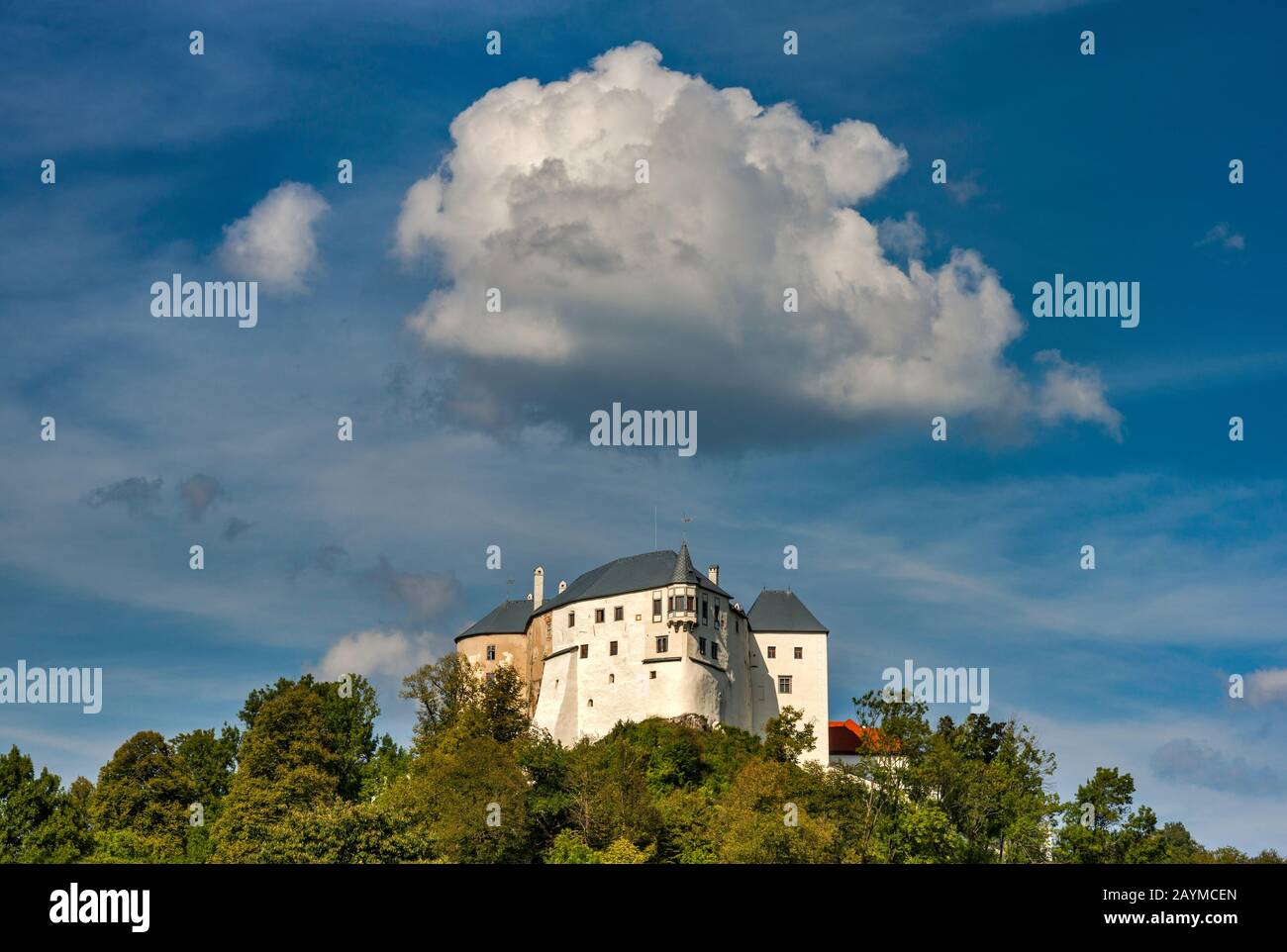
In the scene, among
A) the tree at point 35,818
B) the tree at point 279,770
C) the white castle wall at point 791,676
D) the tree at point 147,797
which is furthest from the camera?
the white castle wall at point 791,676

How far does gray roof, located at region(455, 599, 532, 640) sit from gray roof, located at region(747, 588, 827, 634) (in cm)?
1876

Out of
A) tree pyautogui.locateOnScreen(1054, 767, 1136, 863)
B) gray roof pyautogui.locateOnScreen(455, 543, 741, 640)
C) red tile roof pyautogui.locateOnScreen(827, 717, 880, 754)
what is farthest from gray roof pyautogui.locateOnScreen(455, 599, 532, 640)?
tree pyautogui.locateOnScreen(1054, 767, 1136, 863)

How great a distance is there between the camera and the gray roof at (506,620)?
126 m

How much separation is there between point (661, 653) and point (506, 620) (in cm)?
2002

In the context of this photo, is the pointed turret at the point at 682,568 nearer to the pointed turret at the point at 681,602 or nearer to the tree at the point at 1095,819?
the pointed turret at the point at 681,602

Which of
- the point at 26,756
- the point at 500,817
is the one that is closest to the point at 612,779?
the point at 500,817

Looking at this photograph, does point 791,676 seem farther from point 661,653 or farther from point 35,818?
point 35,818

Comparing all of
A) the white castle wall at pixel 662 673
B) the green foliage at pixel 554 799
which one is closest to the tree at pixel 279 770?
the green foliage at pixel 554 799

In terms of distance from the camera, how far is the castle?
111 metres

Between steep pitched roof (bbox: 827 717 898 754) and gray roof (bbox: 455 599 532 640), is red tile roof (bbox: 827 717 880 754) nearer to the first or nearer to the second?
steep pitched roof (bbox: 827 717 898 754)

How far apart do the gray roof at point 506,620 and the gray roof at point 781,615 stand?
18.8 meters
